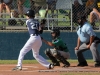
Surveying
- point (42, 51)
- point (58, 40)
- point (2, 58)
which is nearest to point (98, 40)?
point (58, 40)

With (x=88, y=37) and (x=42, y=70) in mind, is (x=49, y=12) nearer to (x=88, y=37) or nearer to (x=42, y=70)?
(x=88, y=37)

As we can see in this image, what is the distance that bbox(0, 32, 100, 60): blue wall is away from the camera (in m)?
15.6

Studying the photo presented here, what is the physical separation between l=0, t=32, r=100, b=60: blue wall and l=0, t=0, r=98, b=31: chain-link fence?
466mm

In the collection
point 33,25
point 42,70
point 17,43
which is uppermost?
point 33,25

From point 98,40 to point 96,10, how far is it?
3.51 meters

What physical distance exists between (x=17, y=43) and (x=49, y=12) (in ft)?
5.98

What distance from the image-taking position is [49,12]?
16328 mm

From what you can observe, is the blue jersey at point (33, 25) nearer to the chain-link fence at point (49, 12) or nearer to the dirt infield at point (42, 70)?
the dirt infield at point (42, 70)

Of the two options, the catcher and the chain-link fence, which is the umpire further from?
the chain-link fence

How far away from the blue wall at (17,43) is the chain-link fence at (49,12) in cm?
47

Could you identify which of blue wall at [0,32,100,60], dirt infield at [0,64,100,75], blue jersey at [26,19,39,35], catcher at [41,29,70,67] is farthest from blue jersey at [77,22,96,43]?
blue wall at [0,32,100,60]

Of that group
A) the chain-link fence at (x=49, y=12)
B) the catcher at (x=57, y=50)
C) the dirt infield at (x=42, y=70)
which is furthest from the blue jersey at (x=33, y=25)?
the chain-link fence at (x=49, y=12)

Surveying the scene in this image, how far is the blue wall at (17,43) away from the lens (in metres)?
15.6

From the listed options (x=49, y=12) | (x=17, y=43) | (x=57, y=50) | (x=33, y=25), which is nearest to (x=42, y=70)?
→ (x=57, y=50)
